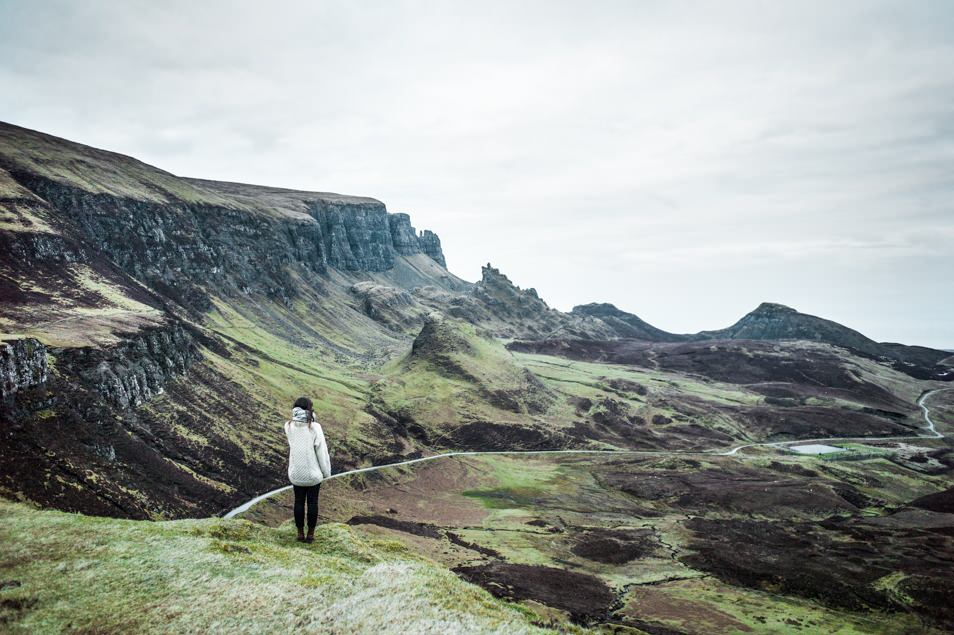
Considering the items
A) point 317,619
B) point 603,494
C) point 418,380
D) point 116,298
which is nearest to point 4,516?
point 317,619

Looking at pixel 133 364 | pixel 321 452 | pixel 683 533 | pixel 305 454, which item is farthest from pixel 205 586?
pixel 683 533

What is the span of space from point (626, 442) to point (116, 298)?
135 m

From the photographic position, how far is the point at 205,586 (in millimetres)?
17516

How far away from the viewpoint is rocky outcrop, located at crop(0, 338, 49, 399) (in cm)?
5500

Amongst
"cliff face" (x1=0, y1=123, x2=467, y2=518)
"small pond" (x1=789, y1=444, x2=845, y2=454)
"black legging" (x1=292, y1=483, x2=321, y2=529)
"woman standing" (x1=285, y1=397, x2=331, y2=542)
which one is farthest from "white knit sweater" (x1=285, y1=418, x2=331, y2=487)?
"small pond" (x1=789, y1=444, x2=845, y2=454)

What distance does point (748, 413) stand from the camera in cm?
19688

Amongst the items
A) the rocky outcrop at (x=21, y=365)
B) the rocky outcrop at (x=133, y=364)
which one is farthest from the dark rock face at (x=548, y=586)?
the rocky outcrop at (x=133, y=364)

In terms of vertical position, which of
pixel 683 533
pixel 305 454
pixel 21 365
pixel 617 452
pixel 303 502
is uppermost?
pixel 21 365

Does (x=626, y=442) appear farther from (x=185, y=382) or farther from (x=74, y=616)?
(x=74, y=616)

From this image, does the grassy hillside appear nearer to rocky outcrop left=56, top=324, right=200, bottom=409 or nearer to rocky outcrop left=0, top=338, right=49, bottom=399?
rocky outcrop left=56, top=324, right=200, bottom=409

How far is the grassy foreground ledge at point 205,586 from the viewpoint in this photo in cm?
1563

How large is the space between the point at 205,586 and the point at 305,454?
564 cm

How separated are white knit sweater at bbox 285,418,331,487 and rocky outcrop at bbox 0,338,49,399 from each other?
50.5 metres

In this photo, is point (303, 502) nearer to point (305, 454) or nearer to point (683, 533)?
point (305, 454)
